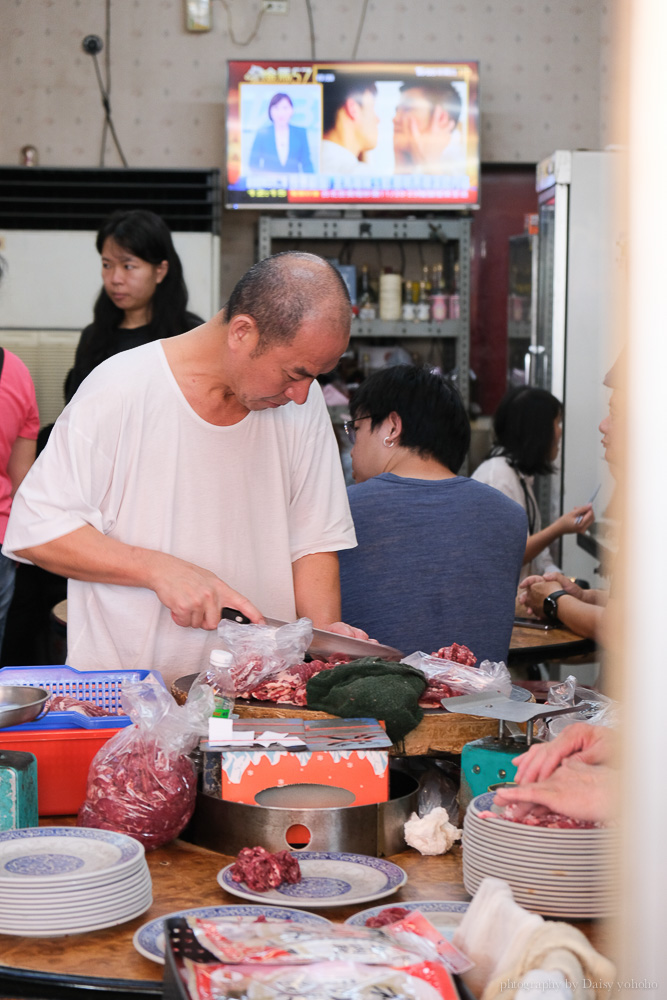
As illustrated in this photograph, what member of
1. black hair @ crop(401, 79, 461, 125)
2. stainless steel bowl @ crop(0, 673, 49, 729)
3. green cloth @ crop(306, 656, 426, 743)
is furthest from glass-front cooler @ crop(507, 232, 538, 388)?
stainless steel bowl @ crop(0, 673, 49, 729)

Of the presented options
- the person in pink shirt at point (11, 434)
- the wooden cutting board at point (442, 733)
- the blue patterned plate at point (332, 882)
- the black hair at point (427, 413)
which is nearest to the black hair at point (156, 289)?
the person in pink shirt at point (11, 434)

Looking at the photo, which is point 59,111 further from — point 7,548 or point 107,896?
point 107,896

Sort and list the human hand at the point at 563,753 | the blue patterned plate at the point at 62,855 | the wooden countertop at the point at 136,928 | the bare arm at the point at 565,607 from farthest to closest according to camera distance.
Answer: the bare arm at the point at 565,607 → the human hand at the point at 563,753 → the blue patterned plate at the point at 62,855 → the wooden countertop at the point at 136,928

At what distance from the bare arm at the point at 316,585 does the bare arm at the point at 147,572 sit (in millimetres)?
412

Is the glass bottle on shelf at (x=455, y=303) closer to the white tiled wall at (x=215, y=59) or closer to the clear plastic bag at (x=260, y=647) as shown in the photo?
the white tiled wall at (x=215, y=59)

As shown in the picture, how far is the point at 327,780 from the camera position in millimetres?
1502

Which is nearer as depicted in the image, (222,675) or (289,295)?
(222,675)

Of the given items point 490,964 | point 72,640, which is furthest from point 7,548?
point 490,964

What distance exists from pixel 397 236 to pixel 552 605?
343 cm

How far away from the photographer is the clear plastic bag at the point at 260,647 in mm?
1875

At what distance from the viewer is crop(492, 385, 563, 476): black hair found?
436cm

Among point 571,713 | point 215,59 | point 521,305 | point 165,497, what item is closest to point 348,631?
point 165,497

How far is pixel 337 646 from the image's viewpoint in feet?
6.75

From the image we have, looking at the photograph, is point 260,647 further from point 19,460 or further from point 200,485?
point 19,460
